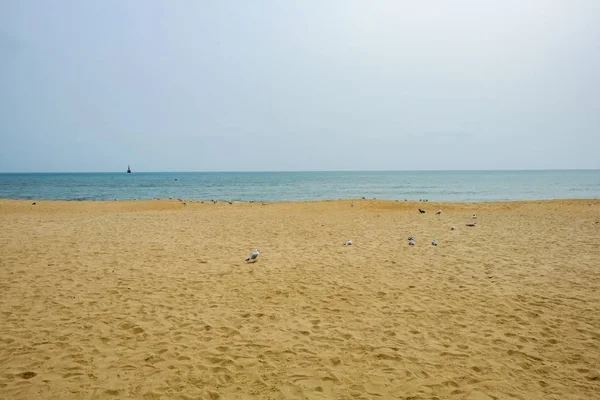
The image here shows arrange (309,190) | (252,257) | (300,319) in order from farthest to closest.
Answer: (309,190), (252,257), (300,319)

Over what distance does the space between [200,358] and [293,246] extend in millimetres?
6658

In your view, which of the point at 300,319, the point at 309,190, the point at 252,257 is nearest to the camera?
the point at 300,319

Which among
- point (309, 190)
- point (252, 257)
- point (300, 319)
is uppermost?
point (309, 190)

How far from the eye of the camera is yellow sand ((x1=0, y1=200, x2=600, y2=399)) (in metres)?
3.84

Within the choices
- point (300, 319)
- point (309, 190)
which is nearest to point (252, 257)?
point (300, 319)

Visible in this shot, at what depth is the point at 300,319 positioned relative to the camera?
548 cm

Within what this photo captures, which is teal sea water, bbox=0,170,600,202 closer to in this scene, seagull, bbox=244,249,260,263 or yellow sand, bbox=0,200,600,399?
yellow sand, bbox=0,200,600,399

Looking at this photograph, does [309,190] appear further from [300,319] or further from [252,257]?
[300,319]

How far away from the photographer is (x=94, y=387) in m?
3.73

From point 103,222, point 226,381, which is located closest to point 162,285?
point 226,381

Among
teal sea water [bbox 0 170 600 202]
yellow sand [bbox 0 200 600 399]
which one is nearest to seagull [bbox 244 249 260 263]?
yellow sand [bbox 0 200 600 399]

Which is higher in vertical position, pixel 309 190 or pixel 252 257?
pixel 309 190

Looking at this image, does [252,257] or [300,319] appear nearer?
[300,319]

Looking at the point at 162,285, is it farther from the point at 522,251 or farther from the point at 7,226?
the point at 7,226
